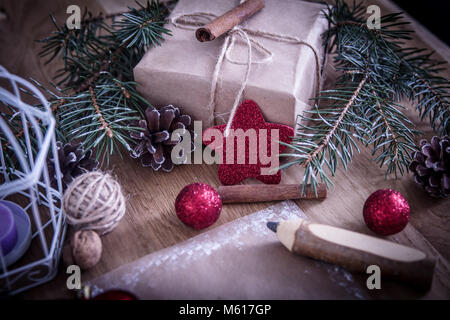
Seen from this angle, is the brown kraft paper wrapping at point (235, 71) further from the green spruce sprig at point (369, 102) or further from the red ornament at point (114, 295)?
the red ornament at point (114, 295)

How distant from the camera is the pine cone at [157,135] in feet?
2.52

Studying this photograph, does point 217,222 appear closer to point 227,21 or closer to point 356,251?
point 356,251

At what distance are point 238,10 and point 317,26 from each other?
0.18m

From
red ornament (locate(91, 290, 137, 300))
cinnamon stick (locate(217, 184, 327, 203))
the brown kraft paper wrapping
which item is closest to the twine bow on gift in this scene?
the brown kraft paper wrapping

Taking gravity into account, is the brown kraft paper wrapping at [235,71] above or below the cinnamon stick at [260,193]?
above

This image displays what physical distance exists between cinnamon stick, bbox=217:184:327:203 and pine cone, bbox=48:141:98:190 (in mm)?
268

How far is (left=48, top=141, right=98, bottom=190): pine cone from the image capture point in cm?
72

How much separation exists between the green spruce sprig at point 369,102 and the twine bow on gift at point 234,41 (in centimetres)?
10

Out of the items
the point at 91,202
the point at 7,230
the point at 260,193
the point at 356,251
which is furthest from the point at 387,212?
the point at 7,230

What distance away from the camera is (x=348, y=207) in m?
0.76

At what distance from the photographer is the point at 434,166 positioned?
73 cm

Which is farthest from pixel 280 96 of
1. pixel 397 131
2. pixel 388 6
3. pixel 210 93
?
pixel 388 6

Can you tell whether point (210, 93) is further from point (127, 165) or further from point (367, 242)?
point (367, 242)

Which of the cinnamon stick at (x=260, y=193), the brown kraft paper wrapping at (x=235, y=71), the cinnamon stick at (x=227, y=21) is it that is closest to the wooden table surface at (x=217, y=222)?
the cinnamon stick at (x=260, y=193)
